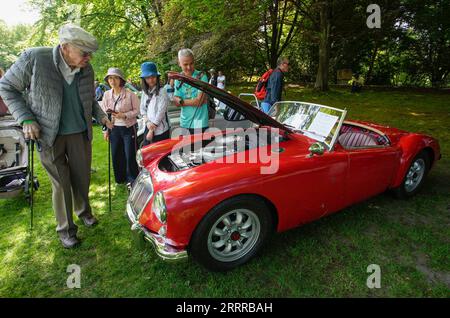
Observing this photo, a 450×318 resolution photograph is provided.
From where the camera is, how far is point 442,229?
3150mm

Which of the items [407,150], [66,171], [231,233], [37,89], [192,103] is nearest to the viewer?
[231,233]

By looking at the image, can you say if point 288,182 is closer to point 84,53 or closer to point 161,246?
point 161,246

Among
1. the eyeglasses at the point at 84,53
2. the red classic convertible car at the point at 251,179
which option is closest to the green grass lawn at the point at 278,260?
the red classic convertible car at the point at 251,179

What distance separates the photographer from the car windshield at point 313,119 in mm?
3021

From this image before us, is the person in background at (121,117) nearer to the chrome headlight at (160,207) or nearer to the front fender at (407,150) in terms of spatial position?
the chrome headlight at (160,207)

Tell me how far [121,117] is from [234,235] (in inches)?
102

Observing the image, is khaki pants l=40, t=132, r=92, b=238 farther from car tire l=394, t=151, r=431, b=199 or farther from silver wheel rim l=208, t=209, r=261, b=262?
car tire l=394, t=151, r=431, b=199

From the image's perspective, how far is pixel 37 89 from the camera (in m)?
2.69

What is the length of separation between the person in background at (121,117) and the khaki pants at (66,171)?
3.26ft

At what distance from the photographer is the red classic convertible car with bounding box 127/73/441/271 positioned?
2.30 metres

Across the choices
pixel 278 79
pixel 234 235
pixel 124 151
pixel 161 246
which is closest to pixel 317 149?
pixel 234 235
